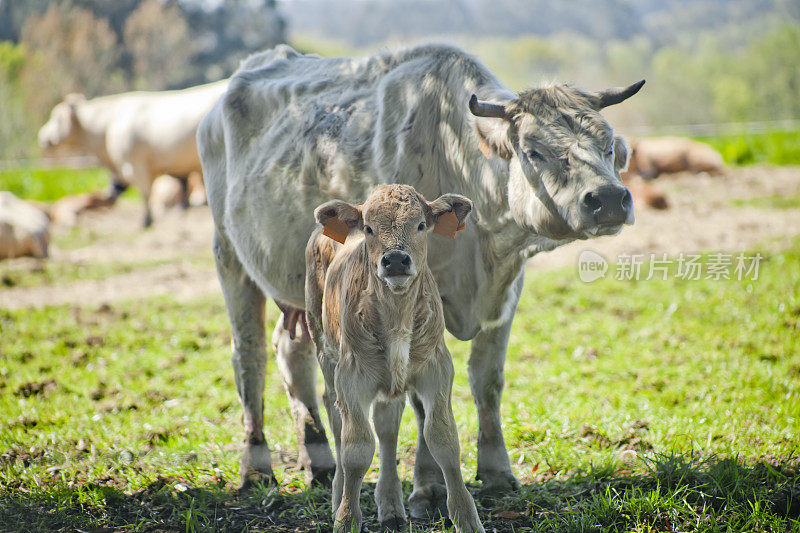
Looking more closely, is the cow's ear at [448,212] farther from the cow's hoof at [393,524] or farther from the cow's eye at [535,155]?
the cow's hoof at [393,524]

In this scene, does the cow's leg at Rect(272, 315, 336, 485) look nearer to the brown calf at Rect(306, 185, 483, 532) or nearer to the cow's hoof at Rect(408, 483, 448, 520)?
the cow's hoof at Rect(408, 483, 448, 520)

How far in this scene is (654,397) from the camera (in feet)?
19.3

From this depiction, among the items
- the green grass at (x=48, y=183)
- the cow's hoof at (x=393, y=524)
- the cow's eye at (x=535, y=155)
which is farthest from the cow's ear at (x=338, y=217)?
the green grass at (x=48, y=183)

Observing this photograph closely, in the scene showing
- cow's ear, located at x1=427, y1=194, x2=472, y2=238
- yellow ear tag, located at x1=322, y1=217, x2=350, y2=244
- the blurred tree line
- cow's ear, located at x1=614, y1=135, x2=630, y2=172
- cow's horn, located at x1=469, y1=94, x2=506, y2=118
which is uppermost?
the blurred tree line

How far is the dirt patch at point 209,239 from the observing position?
1009cm

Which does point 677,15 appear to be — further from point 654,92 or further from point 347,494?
point 347,494

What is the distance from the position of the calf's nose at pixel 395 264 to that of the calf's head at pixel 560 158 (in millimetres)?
822

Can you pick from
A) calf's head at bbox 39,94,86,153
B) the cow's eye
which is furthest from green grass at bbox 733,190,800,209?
calf's head at bbox 39,94,86,153

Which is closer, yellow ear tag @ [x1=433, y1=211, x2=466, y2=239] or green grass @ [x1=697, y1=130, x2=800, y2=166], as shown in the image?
yellow ear tag @ [x1=433, y1=211, x2=466, y2=239]

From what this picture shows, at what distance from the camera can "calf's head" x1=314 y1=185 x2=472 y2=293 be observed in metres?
2.95

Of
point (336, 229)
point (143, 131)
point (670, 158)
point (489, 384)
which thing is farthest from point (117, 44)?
point (336, 229)

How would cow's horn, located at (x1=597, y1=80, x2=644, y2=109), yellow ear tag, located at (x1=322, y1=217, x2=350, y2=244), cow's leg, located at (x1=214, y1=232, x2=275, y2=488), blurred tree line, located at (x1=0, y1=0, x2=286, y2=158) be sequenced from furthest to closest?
blurred tree line, located at (x1=0, y1=0, x2=286, y2=158), cow's leg, located at (x1=214, y1=232, x2=275, y2=488), cow's horn, located at (x1=597, y1=80, x2=644, y2=109), yellow ear tag, located at (x1=322, y1=217, x2=350, y2=244)

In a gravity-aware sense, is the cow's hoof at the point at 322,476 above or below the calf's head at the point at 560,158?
below

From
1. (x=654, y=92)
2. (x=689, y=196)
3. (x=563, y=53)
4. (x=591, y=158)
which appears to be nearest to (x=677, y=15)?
(x=563, y=53)
